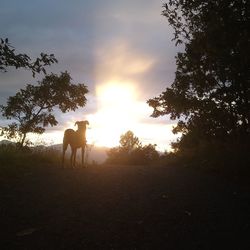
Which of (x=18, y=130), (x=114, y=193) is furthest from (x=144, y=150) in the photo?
(x=114, y=193)

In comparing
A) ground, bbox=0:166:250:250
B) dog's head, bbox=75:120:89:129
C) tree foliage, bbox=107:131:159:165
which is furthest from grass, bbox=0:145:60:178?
tree foliage, bbox=107:131:159:165

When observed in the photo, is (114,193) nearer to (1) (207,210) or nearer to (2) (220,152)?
(1) (207,210)

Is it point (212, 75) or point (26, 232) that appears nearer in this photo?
point (26, 232)

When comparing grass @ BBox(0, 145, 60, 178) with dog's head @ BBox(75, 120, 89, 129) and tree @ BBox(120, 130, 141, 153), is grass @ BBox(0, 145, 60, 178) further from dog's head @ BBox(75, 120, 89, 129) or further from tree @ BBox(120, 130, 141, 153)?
tree @ BBox(120, 130, 141, 153)

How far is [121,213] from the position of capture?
814cm

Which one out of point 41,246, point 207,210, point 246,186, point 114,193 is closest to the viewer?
point 41,246

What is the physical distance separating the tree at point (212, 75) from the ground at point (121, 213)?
4.66 meters

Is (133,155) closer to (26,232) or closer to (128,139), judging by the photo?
(128,139)

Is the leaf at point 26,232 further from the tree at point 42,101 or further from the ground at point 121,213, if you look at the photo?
the tree at point 42,101

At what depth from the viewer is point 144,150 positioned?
24250 mm

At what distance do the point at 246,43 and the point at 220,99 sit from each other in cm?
493

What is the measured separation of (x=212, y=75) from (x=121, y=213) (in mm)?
10617

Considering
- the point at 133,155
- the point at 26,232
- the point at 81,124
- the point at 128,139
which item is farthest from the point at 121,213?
the point at 128,139

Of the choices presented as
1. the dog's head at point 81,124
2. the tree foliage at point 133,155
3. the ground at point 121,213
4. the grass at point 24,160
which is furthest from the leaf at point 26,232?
the tree foliage at point 133,155
